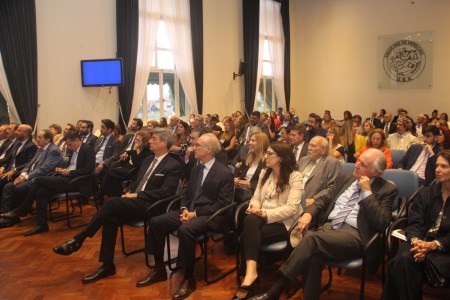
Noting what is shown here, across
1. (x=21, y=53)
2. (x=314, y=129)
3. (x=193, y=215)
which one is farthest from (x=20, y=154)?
(x=314, y=129)

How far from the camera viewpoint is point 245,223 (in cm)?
319

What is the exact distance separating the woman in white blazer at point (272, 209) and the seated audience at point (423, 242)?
0.76 m

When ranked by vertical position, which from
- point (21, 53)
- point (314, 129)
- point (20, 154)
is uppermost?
point (21, 53)

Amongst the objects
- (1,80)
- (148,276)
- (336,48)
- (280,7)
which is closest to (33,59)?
(1,80)

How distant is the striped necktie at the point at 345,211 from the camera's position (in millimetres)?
3131

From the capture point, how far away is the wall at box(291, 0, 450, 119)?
12.8m

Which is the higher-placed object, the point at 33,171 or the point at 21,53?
the point at 21,53

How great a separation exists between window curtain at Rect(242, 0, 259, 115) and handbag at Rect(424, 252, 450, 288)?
10.4 metres

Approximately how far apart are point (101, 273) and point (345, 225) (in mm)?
2114

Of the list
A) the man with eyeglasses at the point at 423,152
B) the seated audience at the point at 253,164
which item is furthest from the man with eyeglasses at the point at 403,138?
the seated audience at the point at 253,164

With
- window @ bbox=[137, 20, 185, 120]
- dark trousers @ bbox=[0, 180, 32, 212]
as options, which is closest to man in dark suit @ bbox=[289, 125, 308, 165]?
dark trousers @ bbox=[0, 180, 32, 212]

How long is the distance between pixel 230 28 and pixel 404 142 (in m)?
7.09

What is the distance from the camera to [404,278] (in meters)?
2.56

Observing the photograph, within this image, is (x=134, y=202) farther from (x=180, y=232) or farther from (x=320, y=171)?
(x=320, y=171)
